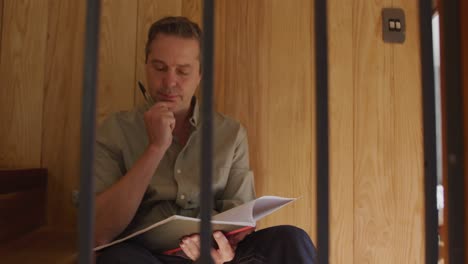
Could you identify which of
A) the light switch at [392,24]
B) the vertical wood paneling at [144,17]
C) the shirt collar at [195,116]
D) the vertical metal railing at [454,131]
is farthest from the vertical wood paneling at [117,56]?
the vertical metal railing at [454,131]

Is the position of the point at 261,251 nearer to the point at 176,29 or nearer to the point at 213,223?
the point at 213,223

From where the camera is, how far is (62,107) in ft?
4.79

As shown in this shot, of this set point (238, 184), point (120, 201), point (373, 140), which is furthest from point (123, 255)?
point (373, 140)

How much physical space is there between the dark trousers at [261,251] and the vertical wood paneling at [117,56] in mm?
595

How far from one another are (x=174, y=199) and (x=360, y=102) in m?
0.69

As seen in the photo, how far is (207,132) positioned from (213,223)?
422mm

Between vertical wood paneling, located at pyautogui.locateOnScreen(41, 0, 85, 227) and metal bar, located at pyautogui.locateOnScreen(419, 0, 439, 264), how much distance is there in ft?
3.91

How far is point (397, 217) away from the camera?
1525mm

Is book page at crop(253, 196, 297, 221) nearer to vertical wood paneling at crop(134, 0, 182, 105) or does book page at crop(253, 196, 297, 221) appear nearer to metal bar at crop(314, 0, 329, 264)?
metal bar at crop(314, 0, 329, 264)

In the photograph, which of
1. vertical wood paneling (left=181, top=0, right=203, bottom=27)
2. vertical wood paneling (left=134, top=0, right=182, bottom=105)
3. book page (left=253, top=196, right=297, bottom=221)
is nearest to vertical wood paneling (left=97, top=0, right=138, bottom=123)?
vertical wood paneling (left=134, top=0, right=182, bottom=105)

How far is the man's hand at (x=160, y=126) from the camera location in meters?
1.10

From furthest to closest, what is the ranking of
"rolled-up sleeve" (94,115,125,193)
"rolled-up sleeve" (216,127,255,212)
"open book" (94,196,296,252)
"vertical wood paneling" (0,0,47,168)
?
"vertical wood paneling" (0,0,47,168) → "rolled-up sleeve" (216,127,255,212) → "rolled-up sleeve" (94,115,125,193) → "open book" (94,196,296,252)

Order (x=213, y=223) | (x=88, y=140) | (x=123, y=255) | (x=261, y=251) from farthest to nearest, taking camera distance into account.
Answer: (x=261, y=251) → (x=123, y=255) → (x=213, y=223) → (x=88, y=140)

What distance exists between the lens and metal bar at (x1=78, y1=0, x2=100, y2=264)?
45 centimetres
